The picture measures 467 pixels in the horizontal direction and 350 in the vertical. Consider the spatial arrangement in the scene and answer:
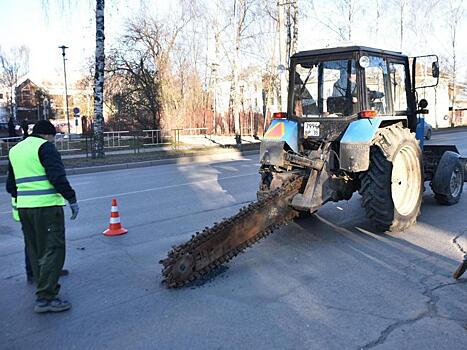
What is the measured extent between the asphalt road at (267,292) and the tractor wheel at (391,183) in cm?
28

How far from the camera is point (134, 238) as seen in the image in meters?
6.57

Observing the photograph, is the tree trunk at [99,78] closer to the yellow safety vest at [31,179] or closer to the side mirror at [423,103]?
the side mirror at [423,103]

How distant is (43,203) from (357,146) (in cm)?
391

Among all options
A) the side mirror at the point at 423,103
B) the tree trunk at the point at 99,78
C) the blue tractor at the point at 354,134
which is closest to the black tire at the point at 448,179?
the blue tractor at the point at 354,134

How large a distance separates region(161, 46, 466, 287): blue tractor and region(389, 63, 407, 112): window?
0.02 metres

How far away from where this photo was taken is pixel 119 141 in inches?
929

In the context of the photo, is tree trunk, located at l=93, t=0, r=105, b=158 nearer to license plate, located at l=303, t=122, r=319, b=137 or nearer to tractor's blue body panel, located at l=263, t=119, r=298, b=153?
tractor's blue body panel, located at l=263, t=119, r=298, b=153

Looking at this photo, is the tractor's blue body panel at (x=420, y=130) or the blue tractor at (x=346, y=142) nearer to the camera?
the blue tractor at (x=346, y=142)

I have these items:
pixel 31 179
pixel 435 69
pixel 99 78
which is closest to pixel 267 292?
pixel 31 179

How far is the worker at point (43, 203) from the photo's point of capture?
13.9ft

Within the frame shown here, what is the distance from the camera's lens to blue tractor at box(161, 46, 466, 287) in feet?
19.8

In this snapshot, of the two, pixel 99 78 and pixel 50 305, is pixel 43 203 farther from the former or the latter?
pixel 99 78

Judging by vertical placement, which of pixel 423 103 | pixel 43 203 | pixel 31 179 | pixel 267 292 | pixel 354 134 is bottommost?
pixel 267 292

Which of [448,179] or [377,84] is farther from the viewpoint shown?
[448,179]
